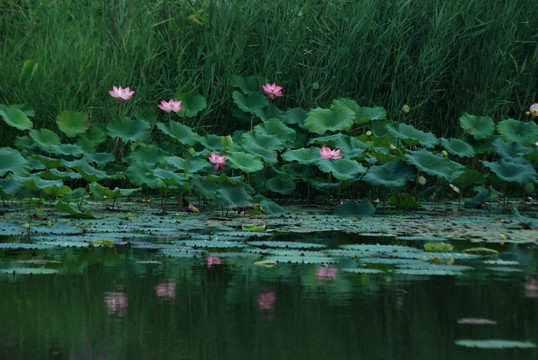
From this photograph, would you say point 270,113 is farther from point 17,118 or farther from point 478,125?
point 17,118

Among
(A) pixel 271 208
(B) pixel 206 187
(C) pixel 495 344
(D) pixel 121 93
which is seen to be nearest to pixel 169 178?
(B) pixel 206 187

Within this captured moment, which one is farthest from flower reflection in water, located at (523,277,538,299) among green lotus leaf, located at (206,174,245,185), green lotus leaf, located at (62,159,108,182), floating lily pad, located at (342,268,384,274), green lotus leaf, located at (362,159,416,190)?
green lotus leaf, located at (62,159,108,182)

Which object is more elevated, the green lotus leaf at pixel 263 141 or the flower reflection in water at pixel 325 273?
the green lotus leaf at pixel 263 141

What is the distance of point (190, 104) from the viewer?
19.7 ft

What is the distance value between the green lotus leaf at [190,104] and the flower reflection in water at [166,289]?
11.3 feet

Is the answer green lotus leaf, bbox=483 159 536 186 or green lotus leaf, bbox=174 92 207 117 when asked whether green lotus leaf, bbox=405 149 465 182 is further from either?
green lotus leaf, bbox=174 92 207 117

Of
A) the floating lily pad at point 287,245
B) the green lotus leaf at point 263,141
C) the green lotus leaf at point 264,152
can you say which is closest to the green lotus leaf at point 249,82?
the green lotus leaf at point 263,141

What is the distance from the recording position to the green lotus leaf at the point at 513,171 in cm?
491

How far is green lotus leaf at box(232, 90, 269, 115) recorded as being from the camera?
607cm

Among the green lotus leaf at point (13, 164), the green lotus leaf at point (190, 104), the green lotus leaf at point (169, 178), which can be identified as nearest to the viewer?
the green lotus leaf at point (13, 164)

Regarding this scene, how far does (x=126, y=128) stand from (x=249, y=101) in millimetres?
973

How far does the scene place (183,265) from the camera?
9.46 feet

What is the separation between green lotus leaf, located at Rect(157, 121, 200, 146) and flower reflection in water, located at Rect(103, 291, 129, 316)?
3.26 metres

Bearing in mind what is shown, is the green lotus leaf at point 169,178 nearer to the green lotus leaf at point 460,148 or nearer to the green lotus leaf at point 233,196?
the green lotus leaf at point 233,196
